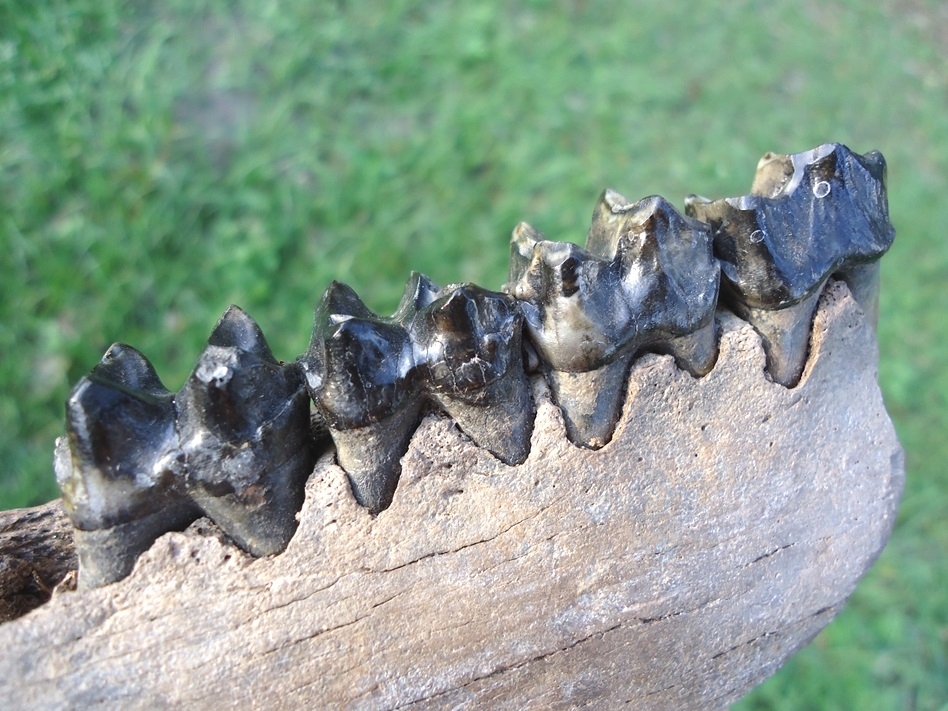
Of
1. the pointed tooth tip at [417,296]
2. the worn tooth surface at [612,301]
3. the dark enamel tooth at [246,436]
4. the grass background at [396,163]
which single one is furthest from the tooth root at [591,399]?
the grass background at [396,163]

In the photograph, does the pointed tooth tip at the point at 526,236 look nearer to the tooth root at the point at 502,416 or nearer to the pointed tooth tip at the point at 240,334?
the tooth root at the point at 502,416

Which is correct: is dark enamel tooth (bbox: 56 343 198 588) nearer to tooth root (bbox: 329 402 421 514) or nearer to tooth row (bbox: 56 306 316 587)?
tooth row (bbox: 56 306 316 587)

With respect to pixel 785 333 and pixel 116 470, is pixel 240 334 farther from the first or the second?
pixel 785 333

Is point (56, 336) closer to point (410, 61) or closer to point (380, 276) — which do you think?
point (380, 276)

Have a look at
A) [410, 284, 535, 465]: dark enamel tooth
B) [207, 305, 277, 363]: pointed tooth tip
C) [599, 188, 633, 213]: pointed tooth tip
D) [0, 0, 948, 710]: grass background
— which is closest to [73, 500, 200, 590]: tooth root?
[207, 305, 277, 363]: pointed tooth tip

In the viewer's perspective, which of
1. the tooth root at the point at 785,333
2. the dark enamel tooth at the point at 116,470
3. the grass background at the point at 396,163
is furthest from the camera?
the grass background at the point at 396,163

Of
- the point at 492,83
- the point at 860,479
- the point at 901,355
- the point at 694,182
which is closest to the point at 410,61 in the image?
the point at 492,83

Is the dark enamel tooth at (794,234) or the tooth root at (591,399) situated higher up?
the dark enamel tooth at (794,234)
